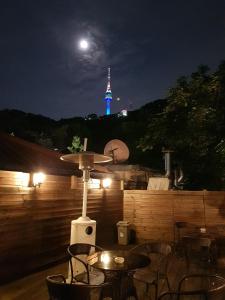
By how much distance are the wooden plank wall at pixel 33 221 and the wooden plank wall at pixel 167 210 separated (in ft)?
7.20

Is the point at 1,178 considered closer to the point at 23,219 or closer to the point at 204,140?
the point at 23,219

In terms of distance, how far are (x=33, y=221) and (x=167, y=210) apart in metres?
4.71

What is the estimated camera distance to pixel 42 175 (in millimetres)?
5980

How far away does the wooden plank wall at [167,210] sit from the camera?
27.3 ft

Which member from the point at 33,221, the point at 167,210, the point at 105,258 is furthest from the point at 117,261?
the point at 167,210

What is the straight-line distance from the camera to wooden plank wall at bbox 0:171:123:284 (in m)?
5.05

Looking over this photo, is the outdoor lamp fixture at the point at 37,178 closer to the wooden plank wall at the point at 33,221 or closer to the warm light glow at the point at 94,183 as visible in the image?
the wooden plank wall at the point at 33,221

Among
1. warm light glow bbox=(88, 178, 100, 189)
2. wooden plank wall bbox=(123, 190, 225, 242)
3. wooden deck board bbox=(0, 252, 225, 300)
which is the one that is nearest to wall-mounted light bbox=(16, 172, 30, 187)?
wooden deck board bbox=(0, 252, 225, 300)

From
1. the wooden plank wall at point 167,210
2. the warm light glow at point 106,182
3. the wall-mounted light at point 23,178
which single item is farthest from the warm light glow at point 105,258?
the wooden plank wall at point 167,210

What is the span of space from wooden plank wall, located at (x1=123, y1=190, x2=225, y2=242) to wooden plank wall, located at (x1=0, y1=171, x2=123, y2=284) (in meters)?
2.20

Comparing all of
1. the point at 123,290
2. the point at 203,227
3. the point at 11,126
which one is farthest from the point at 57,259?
the point at 11,126

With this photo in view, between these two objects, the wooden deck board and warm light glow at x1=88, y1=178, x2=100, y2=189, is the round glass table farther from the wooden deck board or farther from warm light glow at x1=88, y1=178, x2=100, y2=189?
warm light glow at x1=88, y1=178, x2=100, y2=189

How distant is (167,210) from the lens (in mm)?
8969

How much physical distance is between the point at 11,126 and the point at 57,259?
54.5 feet
